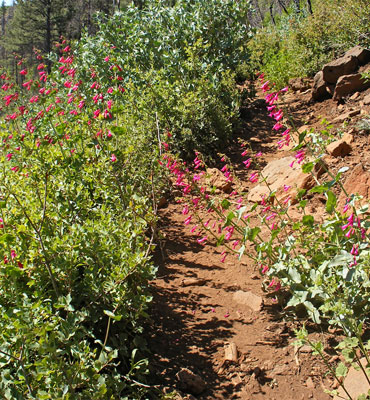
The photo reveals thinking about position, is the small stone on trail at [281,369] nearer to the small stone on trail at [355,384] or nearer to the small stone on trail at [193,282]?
the small stone on trail at [355,384]

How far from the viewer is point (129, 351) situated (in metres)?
2.73

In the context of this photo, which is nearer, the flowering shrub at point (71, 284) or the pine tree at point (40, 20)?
the flowering shrub at point (71, 284)

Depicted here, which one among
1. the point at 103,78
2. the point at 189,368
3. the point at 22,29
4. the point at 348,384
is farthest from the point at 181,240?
the point at 22,29

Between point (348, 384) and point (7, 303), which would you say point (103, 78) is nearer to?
point (7, 303)

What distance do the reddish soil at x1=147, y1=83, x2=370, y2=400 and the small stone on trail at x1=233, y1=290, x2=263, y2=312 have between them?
3 centimetres

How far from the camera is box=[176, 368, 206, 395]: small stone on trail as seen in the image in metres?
2.56

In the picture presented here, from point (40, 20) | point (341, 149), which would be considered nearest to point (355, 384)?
point (341, 149)

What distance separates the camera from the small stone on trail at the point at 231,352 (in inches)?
110

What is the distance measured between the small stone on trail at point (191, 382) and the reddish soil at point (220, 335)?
2cm

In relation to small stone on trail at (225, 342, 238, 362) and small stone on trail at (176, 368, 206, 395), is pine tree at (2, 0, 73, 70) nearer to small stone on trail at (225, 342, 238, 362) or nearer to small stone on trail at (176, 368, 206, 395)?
small stone on trail at (225, 342, 238, 362)

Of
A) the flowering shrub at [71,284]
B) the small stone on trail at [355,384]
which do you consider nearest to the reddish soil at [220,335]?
the small stone on trail at [355,384]

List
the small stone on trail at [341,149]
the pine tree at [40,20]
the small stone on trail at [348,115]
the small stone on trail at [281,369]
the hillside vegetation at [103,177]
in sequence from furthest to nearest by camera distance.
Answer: the pine tree at [40,20] → the small stone on trail at [348,115] → the small stone on trail at [341,149] → the small stone on trail at [281,369] → the hillside vegetation at [103,177]

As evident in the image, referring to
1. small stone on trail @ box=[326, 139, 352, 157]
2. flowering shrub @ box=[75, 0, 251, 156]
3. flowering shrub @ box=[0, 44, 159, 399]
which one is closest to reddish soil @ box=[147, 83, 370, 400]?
flowering shrub @ box=[0, 44, 159, 399]

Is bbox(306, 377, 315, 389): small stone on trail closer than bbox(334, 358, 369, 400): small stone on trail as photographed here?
No
